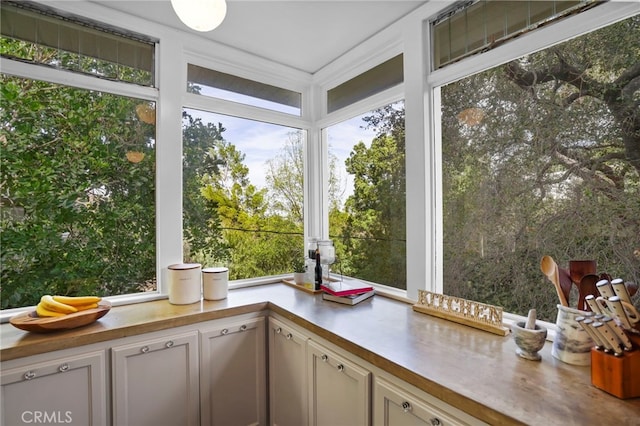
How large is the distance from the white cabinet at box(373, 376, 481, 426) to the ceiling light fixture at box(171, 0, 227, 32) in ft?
4.97

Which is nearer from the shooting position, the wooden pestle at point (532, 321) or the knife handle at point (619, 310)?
the knife handle at point (619, 310)

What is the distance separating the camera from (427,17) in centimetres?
182

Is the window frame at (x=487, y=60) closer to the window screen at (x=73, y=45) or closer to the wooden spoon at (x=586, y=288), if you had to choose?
the wooden spoon at (x=586, y=288)

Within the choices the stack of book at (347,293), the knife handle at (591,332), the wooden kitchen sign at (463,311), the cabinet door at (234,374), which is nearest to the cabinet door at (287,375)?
the cabinet door at (234,374)

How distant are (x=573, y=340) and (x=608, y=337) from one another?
192 mm

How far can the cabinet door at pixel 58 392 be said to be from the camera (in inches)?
52.1

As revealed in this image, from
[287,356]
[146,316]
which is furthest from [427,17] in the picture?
[146,316]

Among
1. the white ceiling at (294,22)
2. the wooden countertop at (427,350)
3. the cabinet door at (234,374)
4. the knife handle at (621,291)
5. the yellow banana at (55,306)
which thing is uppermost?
the white ceiling at (294,22)

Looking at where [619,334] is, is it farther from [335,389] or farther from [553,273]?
[335,389]

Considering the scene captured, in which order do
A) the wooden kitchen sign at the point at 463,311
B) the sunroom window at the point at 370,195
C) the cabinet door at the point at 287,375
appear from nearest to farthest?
the wooden kitchen sign at the point at 463,311
the cabinet door at the point at 287,375
the sunroom window at the point at 370,195

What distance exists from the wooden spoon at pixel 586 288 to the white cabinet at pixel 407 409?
0.61m

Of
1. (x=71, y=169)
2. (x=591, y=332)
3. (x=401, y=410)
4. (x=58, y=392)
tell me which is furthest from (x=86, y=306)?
(x=591, y=332)

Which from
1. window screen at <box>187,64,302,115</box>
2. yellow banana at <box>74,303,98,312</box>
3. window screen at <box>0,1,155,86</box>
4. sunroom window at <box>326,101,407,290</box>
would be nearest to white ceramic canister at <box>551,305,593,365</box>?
sunroom window at <box>326,101,407,290</box>

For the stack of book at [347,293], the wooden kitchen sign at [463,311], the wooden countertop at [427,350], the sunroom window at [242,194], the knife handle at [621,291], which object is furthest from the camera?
the sunroom window at [242,194]
